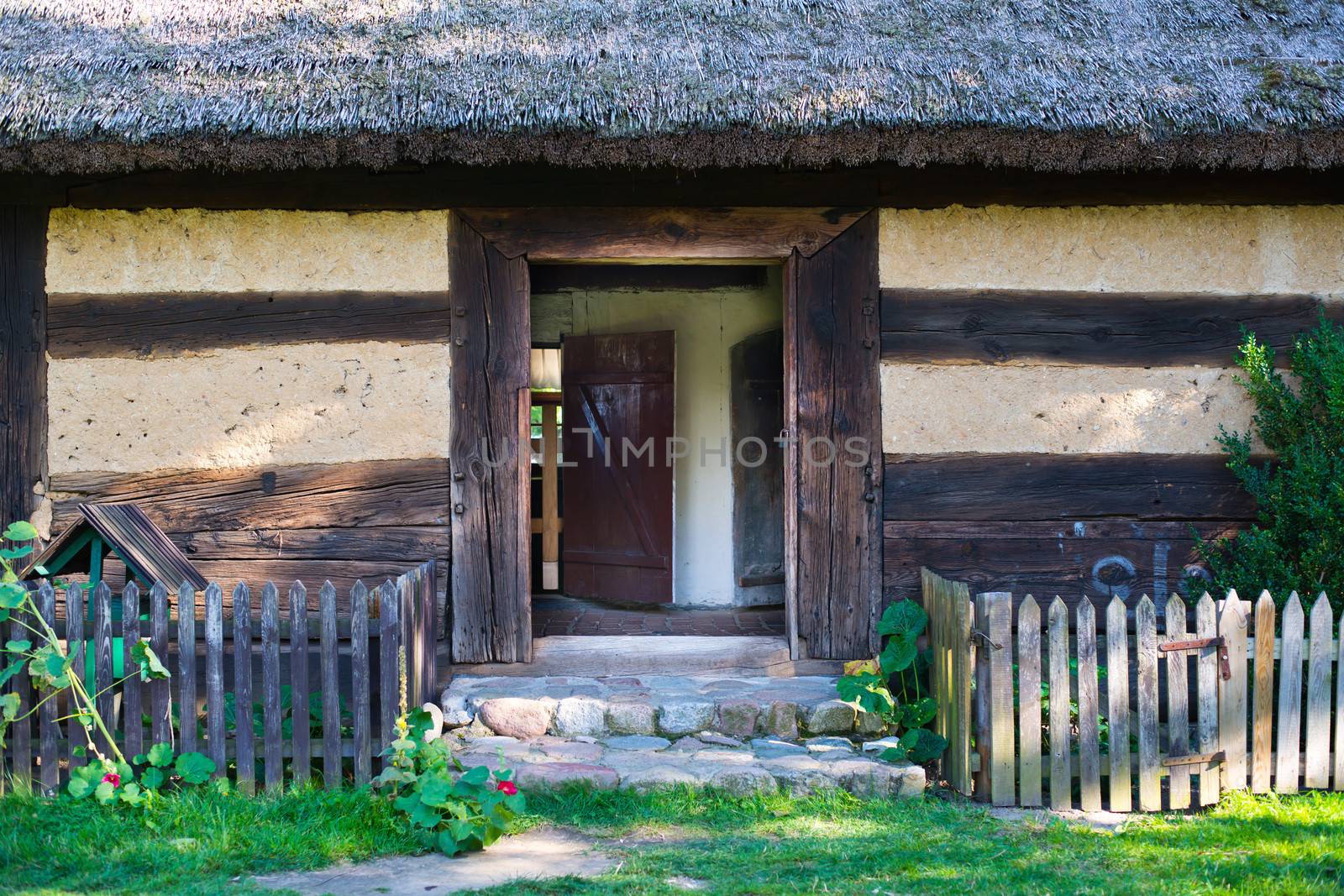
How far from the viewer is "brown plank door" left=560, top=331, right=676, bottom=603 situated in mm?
7195

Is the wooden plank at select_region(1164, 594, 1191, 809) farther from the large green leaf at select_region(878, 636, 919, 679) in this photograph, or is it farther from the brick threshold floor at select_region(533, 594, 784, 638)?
the brick threshold floor at select_region(533, 594, 784, 638)

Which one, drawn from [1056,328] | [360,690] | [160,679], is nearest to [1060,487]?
[1056,328]

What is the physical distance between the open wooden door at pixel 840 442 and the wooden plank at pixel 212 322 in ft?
5.49

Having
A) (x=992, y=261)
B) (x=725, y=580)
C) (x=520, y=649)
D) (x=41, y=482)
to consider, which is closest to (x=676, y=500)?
(x=725, y=580)

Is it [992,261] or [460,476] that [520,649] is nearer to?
[460,476]

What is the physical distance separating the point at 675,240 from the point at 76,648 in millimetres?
2912

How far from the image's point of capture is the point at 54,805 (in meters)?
3.60

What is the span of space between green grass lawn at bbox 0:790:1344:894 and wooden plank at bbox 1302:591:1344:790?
11 centimetres

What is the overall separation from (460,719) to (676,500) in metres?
3.32

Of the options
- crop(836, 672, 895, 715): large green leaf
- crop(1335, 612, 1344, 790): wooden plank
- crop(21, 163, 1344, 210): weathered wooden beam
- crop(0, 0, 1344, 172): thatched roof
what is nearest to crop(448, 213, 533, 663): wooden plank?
crop(21, 163, 1344, 210): weathered wooden beam

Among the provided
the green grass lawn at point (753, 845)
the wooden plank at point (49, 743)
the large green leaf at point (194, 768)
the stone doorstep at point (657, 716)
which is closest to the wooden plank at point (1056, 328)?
the stone doorstep at point (657, 716)

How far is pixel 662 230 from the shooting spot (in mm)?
4680

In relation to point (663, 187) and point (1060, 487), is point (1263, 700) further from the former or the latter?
point (663, 187)

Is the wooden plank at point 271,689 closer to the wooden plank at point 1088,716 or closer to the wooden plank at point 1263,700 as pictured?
the wooden plank at point 1088,716
